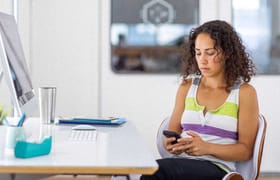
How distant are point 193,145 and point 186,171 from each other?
122mm

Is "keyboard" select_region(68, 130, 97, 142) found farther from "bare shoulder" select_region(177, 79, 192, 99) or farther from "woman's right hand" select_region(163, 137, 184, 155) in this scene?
"bare shoulder" select_region(177, 79, 192, 99)

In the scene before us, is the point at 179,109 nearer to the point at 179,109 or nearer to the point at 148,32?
the point at 179,109

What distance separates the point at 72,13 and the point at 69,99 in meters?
0.72

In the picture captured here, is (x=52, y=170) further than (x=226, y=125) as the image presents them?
No

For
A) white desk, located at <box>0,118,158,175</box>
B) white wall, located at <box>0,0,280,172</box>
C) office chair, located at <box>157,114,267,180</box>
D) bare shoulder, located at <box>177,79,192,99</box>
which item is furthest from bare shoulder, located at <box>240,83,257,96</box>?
white wall, located at <box>0,0,280,172</box>

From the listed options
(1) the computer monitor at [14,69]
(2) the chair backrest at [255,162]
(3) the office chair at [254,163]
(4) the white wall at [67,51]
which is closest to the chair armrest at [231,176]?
(3) the office chair at [254,163]

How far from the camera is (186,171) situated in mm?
1791

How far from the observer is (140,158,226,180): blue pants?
5.83 feet

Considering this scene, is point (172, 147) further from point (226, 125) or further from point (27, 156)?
point (27, 156)

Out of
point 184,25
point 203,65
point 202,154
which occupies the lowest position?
point 202,154

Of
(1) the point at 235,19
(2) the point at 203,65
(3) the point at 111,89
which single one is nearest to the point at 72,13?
(3) the point at 111,89

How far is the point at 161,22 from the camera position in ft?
14.0

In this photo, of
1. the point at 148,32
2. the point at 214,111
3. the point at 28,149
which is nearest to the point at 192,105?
the point at 214,111

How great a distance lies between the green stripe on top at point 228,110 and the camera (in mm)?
2000
